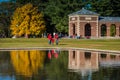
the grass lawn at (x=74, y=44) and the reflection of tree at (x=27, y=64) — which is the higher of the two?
the reflection of tree at (x=27, y=64)

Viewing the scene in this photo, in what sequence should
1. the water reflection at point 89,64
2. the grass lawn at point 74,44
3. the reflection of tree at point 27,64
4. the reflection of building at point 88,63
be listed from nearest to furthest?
1. the reflection of tree at point 27,64
2. the water reflection at point 89,64
3. the reflection of building at point 88,63
4. the grass lawn at point 74,44

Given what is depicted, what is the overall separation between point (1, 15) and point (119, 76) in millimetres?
94232

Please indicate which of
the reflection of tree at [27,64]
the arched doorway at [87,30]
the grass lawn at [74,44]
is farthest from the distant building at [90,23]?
the reflection of tree at [27,64]

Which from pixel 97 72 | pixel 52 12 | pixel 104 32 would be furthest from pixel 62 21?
pixel 97 72

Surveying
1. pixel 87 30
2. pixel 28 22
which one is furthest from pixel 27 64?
pixel 28 22

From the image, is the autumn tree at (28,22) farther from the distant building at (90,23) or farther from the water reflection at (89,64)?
the water reflection at (89,64)

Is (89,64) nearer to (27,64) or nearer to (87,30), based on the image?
(27,64)

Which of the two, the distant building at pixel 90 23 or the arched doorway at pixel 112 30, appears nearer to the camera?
the distant building at pixel 90 23

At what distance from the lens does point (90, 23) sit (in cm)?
8325

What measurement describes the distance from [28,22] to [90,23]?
18.1 m

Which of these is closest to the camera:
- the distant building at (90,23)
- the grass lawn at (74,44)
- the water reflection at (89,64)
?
the water reflection at (89,64)

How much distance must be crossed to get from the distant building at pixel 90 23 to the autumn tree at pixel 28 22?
10.2m

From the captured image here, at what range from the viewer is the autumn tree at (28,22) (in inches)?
3625

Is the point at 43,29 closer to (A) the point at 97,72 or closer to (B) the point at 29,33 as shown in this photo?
(B) the point at 29,33
